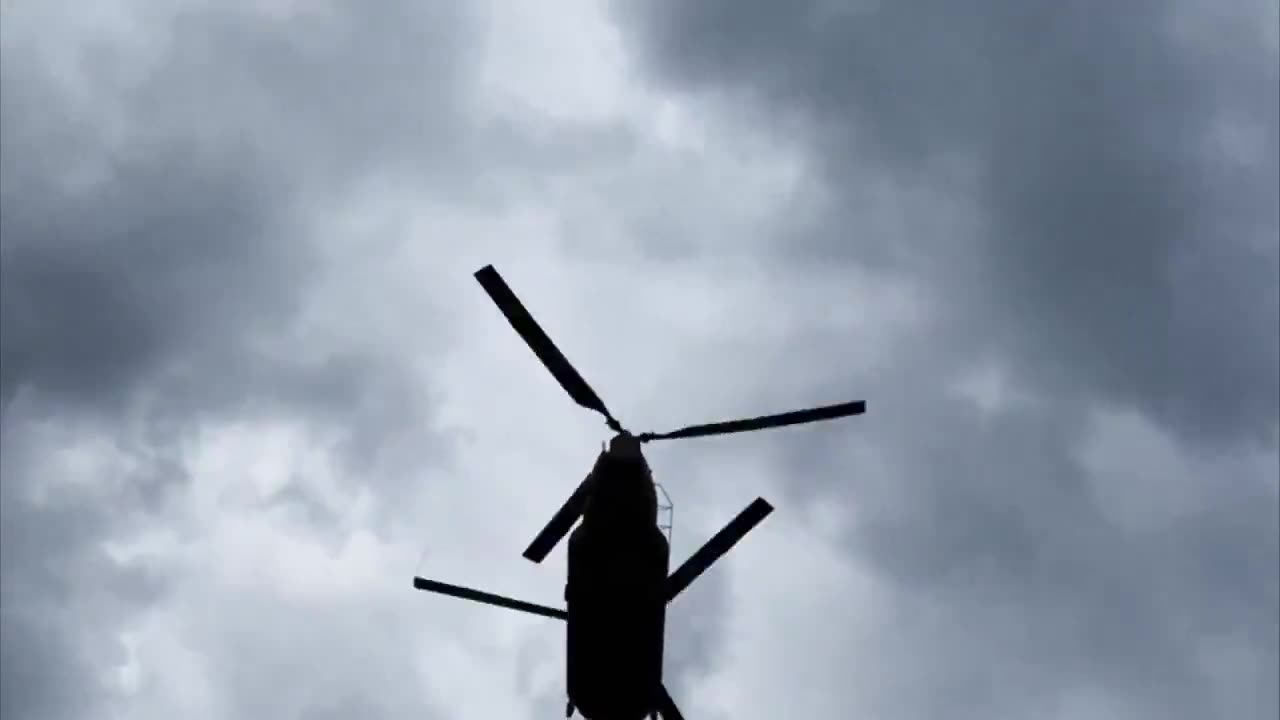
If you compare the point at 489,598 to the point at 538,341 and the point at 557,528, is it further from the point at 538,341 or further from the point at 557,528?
the point at 538,341

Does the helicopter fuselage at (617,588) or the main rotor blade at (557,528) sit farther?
the main rotor blade at (557,528)

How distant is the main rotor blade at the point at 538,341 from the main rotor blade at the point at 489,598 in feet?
15.9

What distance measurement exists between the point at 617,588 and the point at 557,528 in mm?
3713

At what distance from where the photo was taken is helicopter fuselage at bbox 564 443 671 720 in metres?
24.9

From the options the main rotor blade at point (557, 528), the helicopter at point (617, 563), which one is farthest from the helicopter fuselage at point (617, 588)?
the main rotor blade at point (557, 528)

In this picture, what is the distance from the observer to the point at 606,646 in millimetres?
25312

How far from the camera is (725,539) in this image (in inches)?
1053

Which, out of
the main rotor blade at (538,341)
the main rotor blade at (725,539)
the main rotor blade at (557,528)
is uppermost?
the main rotor blade at (538,341)

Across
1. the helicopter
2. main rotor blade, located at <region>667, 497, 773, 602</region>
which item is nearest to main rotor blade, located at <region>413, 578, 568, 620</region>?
the helicopter

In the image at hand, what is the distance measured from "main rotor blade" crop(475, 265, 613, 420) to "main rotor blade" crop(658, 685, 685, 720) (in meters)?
6.87

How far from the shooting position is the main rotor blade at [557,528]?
27500 mm

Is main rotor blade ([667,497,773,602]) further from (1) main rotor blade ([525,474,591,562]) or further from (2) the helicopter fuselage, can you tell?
(1) main rotor blade ([525,474,591,562])

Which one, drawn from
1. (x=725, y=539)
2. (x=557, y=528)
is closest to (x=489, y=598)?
(x=557, y=528)

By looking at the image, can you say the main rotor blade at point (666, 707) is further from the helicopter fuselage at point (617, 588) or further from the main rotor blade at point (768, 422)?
the main rotor blade at point (768, 422)
